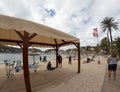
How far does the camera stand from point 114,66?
8547 mm

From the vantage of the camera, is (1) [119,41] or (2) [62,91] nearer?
(2) [62,91]

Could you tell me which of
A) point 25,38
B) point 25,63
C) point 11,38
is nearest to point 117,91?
point 25,63

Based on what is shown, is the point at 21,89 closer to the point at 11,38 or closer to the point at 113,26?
the point at 11,38

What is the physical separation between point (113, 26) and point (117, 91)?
40347mm

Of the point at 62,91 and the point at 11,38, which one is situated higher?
the point at 11,38

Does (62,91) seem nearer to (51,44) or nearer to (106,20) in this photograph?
(51,44)

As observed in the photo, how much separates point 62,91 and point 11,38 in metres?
6.55

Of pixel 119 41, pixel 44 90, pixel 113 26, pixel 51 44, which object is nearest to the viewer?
pixel 44 90

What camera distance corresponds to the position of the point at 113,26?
43812 millimetres

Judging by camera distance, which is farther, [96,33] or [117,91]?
[96,33]

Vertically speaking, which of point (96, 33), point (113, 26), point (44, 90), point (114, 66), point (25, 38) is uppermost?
point (113, 26)

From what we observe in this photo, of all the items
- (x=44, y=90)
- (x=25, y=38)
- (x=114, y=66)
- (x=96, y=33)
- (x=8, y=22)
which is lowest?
(x=44, y=90)

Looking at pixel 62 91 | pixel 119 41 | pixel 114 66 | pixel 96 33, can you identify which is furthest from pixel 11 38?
pixel 119 41

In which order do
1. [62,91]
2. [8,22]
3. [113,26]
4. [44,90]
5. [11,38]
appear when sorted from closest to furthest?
[8,22] < [62,91] < [44,90] < [11,38] < [113,26]
